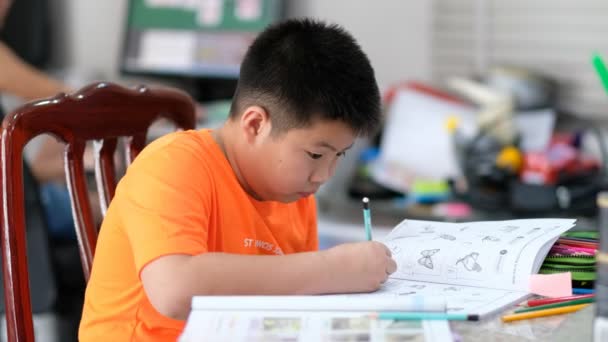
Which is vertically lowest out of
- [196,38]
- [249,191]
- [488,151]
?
[488,151]

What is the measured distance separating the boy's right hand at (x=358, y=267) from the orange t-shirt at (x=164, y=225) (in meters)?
0.14

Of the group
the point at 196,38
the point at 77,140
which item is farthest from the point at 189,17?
the point at 77,140

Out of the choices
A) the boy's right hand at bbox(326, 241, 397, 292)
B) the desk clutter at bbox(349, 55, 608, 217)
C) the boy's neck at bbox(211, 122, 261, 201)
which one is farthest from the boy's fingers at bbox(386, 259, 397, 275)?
the desk clutter at bbox(349, 55, 608, 217)

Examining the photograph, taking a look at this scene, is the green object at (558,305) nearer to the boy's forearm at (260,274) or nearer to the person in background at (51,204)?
the boy's forearm at (260,274)

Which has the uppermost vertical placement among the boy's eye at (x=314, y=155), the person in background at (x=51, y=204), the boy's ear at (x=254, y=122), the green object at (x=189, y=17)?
the green object at (x=189, y=17)

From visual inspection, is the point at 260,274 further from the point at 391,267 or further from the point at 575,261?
the point at 575,261

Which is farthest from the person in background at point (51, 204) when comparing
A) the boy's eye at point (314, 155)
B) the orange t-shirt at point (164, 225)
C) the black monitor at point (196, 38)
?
the boy's eye at point (314, 155)

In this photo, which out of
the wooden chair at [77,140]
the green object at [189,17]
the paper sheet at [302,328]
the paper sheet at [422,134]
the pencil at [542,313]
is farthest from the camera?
the green object at [189,17]

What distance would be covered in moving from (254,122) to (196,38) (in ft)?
6.17

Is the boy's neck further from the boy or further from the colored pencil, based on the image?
the colored pencil

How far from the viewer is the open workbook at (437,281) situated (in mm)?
761

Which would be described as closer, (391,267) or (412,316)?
(412,316)

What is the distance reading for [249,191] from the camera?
110 cm

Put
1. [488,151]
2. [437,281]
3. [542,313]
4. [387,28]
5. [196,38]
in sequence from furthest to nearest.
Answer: [196,38], [387,28], [488,151], [437,281], [542,313]
